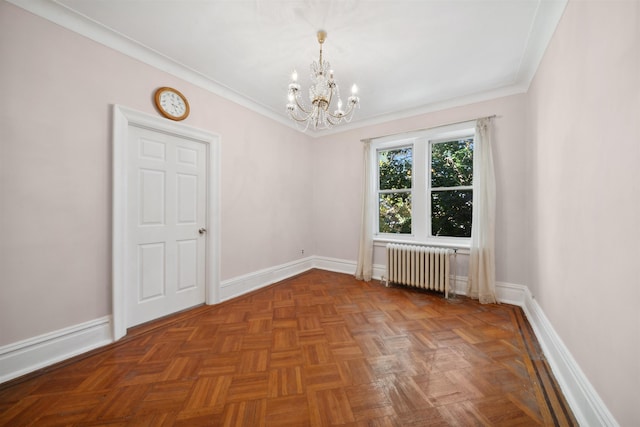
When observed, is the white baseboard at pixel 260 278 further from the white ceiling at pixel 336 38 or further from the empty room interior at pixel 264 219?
the white ceiling at pixel 336 38

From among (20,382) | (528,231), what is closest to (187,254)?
(20,382)

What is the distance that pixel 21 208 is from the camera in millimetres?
1727

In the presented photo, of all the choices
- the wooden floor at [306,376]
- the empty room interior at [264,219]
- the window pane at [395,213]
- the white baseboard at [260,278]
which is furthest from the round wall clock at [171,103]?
the window pane at [395,213]

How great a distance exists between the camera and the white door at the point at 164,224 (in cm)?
238

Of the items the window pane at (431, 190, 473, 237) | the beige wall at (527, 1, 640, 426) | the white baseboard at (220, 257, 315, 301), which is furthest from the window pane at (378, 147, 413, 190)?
the white baseboard at (220, 257, 315, 301)

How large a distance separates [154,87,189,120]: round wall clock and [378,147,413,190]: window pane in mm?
3093

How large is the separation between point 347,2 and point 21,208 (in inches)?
114

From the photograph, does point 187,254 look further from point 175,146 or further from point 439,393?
point 439,393

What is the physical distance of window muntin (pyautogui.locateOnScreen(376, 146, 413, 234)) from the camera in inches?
155

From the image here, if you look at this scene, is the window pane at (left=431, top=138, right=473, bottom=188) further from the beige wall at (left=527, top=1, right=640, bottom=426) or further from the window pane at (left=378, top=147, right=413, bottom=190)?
the beige wall at (left=527, top=1, right=640, bottom=426)

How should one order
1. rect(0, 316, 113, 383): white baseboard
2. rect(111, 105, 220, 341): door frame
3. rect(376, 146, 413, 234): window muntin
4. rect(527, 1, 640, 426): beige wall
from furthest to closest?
rect(376, 146, 413, 234): window muntin < rect(111, 105, 220, 341): door frame < rect(0, 316, 113, 383): white baseboard < rect(527, 1, 640, 426): beige wall

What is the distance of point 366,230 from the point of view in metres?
4.03

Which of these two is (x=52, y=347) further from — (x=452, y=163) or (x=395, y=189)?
(x=452, y=163)

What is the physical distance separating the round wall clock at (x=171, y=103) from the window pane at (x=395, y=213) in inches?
127
